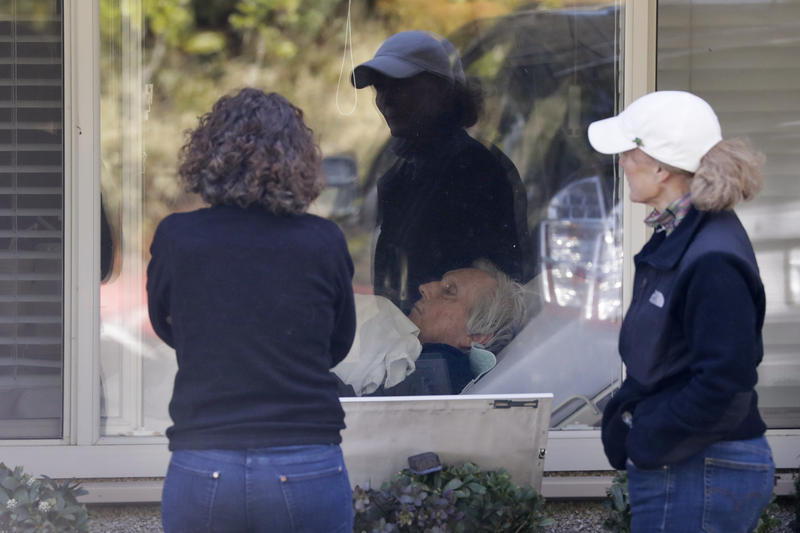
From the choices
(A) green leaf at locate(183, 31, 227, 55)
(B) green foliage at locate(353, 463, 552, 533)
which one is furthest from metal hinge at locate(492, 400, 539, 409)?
(A) green leaf at locate(183, 31, 227, 55)

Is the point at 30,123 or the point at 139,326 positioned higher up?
the point at 30,123

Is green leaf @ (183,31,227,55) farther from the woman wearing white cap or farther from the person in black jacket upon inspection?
the woman wearing white cap

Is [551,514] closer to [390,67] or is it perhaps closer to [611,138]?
[390,67]

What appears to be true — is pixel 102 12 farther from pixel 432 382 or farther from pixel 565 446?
pixel 565 446

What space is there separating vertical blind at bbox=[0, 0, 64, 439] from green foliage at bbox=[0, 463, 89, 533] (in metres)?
0.70

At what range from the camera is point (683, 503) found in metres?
2.18

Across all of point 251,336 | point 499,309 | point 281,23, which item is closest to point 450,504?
point 499,309

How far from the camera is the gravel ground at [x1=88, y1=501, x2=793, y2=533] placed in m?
3.95

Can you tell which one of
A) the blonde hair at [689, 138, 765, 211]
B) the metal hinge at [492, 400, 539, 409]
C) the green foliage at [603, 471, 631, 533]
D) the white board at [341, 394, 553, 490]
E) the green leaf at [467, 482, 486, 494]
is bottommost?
the green foliage at [603, 471, 631, 533]

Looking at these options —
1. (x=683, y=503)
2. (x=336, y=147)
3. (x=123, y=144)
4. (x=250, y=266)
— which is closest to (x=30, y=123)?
(x=123, y=144)

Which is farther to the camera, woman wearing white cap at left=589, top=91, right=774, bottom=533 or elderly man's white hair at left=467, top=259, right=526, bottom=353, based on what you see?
elderly man's white hair at left=467, top=259, right=526, bottom=353

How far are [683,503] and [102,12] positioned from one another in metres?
3.16

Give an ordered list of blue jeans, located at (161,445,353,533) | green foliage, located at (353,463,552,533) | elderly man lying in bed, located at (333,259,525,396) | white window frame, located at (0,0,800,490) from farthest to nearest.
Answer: elderly man lying in bed, located at (333,259,525,396) < white window frame, located at (0,0,800,490) < green foliage, located at (353,463,552,533) < blue jeans, located at (161,445,353,533)

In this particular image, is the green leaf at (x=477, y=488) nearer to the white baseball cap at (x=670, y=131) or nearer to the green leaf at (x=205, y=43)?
the white baseball cap at (x=670, y=131)
